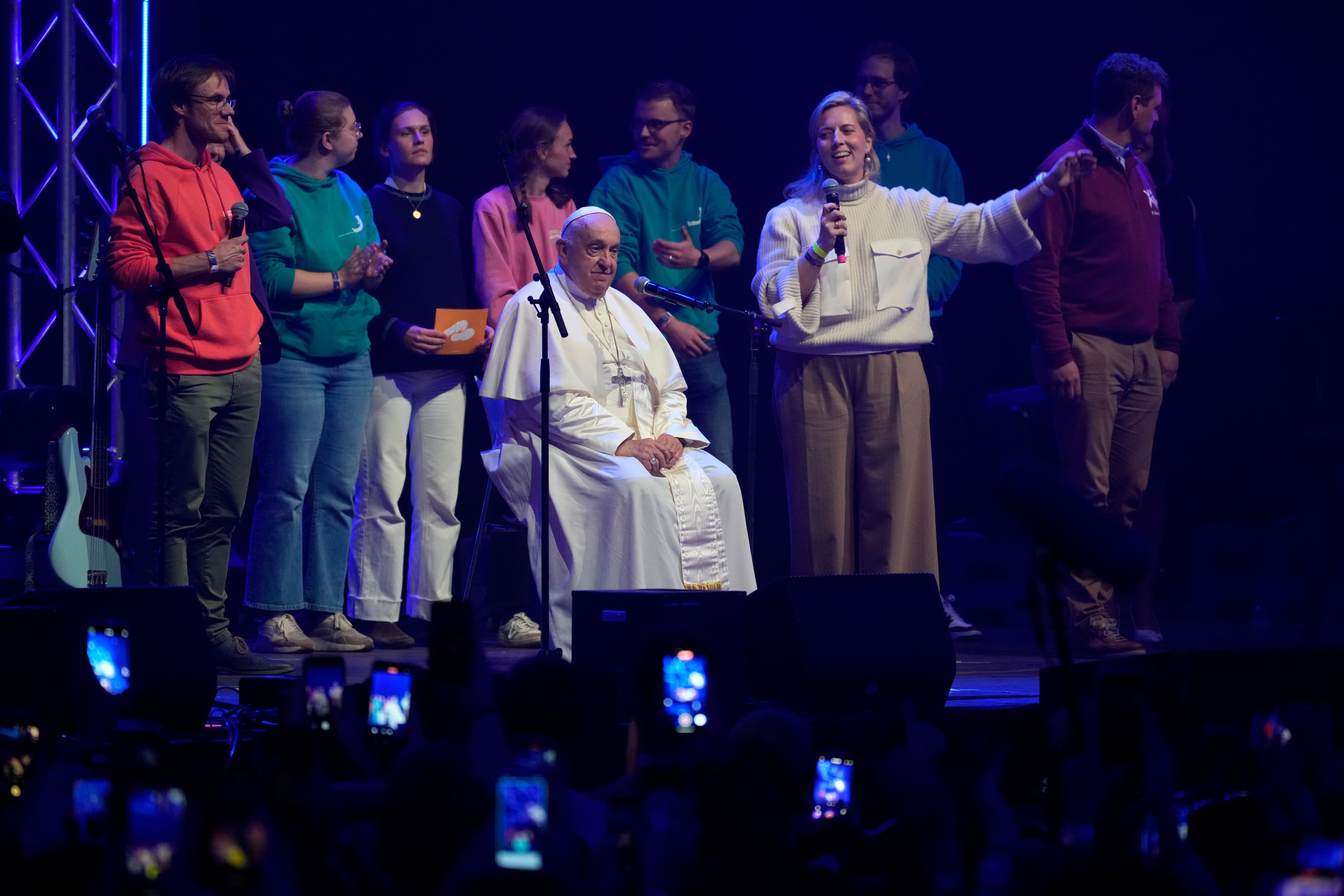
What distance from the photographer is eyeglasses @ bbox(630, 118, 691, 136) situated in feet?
21.0

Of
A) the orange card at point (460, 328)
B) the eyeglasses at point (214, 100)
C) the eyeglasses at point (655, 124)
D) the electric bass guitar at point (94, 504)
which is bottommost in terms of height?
the electric bass guitar at point (94, 504)

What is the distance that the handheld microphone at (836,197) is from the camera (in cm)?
558

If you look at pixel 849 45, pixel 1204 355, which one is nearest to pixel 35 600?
pixel 849 45

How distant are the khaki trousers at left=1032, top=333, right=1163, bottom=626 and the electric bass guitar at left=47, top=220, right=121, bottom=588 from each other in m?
3.45

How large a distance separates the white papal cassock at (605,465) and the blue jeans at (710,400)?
12.5 inches

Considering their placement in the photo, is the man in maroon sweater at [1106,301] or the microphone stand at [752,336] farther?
the man in maroon sweater at [1106,301]

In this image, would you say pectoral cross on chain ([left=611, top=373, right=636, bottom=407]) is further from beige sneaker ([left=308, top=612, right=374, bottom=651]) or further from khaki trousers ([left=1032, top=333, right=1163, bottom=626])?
khaki trousers ([left=1032, top=333, right=1163, bottom=626])

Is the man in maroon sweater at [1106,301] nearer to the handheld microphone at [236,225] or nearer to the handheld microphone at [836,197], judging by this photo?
the handheld microphone at [836,197]

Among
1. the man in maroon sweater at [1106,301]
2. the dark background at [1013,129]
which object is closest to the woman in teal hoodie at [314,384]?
the dark background at [1013,129]

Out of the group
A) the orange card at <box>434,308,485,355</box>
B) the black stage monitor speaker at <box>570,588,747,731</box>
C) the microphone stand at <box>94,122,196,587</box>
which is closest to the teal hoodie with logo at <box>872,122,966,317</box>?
the orange card at <box>434,308,485,355</box>

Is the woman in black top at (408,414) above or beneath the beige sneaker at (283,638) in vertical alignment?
above

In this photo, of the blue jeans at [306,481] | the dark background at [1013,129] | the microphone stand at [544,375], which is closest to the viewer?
the microphone stand at [544,375]

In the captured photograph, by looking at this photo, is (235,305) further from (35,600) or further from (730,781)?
(730,781)

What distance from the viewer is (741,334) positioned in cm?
762
